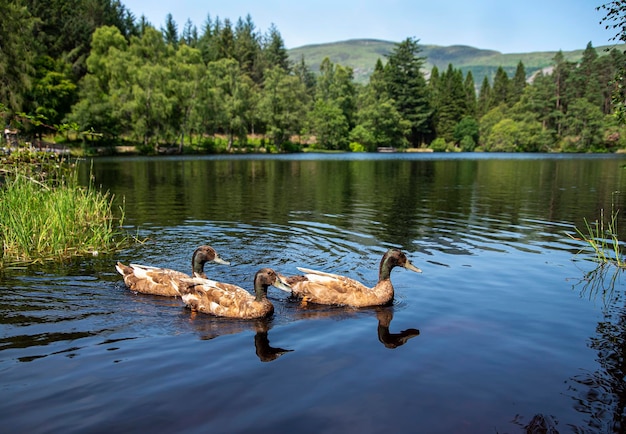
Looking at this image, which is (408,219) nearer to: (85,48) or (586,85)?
(85,48)

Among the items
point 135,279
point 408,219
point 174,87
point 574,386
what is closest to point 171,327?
point 135,279

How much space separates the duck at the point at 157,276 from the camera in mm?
11102

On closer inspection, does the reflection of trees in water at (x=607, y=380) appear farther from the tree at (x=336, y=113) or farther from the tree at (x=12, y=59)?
the tree at (x=336, y=113)

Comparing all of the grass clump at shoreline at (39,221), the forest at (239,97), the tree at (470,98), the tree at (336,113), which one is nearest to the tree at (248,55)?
the forest at (239,97)

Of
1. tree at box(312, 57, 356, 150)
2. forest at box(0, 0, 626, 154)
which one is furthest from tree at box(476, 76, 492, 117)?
tree at box(312, 57, 356, 150)

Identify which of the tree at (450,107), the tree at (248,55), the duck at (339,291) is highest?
the tree at (248,55)

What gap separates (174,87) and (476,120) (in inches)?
3958

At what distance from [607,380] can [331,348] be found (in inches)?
166

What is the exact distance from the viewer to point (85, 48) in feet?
321

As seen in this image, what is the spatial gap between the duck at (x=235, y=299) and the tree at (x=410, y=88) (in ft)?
461

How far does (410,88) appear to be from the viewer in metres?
148

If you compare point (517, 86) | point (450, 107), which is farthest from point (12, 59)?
point (517, 86)

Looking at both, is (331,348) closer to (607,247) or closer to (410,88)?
(607,247)

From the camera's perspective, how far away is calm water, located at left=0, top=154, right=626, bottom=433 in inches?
252
